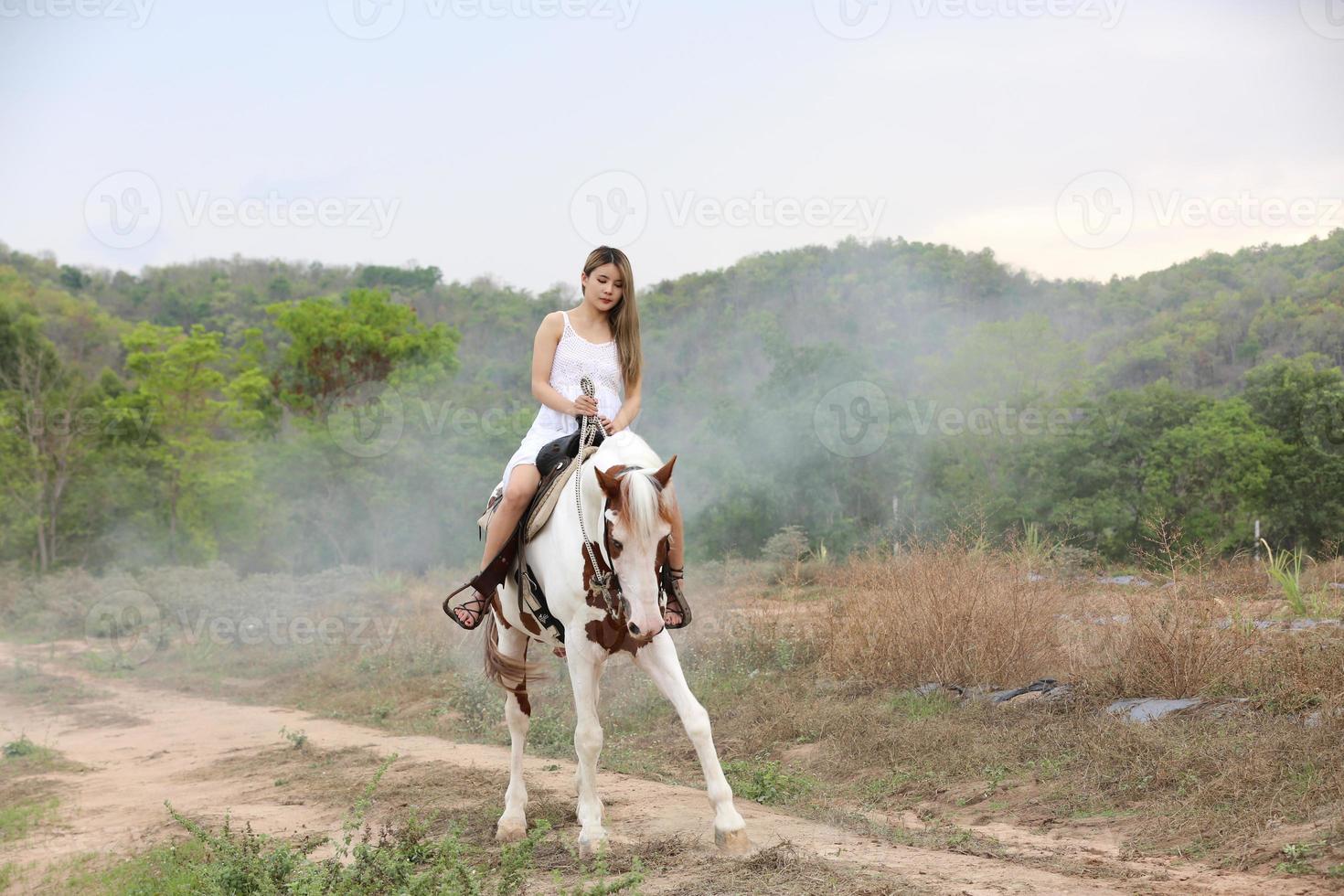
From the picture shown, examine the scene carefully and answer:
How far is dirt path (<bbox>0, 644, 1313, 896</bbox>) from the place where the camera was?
4273mm

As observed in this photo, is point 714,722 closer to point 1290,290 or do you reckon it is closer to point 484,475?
point 484,475

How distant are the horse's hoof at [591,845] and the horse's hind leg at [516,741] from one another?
0.83 m

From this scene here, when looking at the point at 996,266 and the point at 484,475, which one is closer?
the point at 484,475

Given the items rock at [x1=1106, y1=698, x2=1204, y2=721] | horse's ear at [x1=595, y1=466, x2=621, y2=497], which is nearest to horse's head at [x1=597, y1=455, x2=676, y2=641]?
horse's ear at [x1=595, y1=466, x2=621, y2=497]

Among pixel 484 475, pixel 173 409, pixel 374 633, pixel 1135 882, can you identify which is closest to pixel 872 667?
pixel 1135 882

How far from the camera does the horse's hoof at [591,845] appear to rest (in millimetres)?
4918

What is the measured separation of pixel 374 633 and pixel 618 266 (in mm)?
10775

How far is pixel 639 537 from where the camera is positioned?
443cm

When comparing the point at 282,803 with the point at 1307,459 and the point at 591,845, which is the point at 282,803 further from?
the point at 1307,459

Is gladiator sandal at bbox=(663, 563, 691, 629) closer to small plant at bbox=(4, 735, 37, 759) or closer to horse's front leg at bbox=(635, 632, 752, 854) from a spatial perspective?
horse's front leg at bbox=(635, 632, 752, 854)

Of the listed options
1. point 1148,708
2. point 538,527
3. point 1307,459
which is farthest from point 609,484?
point 1307,459

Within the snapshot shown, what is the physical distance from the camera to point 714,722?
840 centimetres

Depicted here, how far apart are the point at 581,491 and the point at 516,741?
199 centimetres

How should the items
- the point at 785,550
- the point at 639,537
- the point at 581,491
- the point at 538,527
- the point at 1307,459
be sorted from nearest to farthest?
the point at 639,537 < the point at 581,491 < the point at 538,527 < the point at 1307,459 < the point at 785,550
